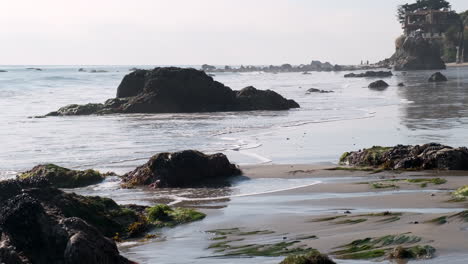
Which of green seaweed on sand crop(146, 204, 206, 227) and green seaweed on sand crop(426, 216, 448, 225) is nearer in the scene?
green seaweed on sand crop(426, 216, 448, 225)

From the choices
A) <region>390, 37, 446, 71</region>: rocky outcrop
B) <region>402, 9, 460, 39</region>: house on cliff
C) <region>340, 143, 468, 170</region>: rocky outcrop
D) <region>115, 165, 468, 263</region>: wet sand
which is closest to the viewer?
<region>115, 165, 468, 263</region>: wet sand

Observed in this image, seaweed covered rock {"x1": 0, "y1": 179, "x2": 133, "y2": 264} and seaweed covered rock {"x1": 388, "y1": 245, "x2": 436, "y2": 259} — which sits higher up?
seaweed covered rock {"x1": 0, "y1": 179, "x2": 133, "y2": 264}

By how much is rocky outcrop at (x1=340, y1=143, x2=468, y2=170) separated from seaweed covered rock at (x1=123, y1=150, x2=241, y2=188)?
2.81 metres

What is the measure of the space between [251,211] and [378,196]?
2.09 m

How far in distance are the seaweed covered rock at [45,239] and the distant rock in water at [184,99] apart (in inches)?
1146

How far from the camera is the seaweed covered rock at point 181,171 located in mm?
13805

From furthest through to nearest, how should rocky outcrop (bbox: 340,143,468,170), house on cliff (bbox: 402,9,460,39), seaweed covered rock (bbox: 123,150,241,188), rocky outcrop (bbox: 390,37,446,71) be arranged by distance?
house on cliff (bbox: 402,9,460,39), rocky outcrop (bbox: 390,37,446,71), seaweed covered rock (bbox: 123,150,241,188), rocky outcrop (bbox: 340,143,468,170)

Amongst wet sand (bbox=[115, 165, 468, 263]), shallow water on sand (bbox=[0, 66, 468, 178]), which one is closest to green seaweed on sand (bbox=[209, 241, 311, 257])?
wet sand (bbox=[115, 165, 468, 263])

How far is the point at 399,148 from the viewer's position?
14.9m

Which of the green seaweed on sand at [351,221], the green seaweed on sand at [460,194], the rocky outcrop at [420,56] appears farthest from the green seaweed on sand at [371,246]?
the rocky outcrop at [420,56]

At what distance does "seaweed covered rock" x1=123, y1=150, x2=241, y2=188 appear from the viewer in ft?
45.3

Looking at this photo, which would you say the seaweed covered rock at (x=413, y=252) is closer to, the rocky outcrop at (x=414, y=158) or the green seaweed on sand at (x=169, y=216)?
the green seaweed on sand at (x=169, y=216)

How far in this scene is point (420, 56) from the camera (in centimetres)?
10994

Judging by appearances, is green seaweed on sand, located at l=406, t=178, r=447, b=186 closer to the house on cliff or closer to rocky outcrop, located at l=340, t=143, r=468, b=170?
rocky outcrop, located at l=340, t=143, r=468, b=170
